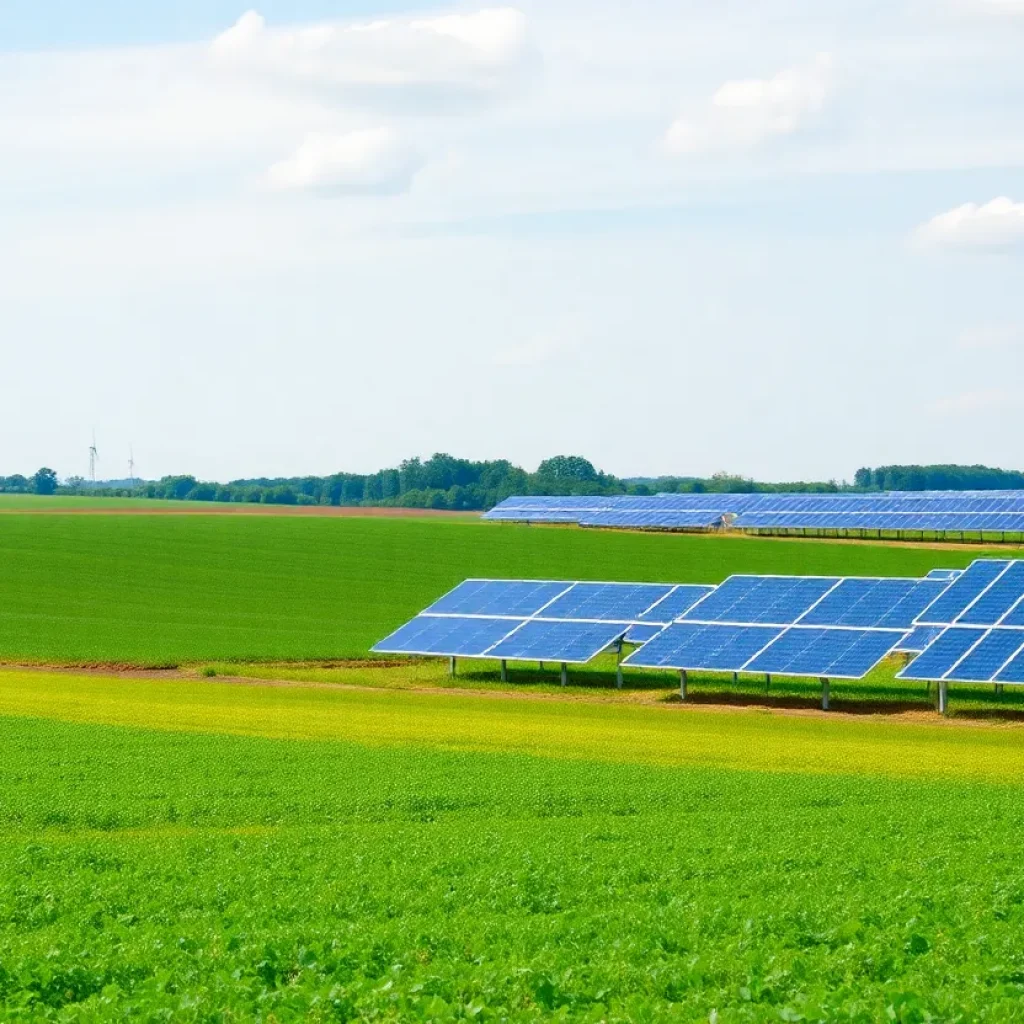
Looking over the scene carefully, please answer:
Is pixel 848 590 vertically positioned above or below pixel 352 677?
above

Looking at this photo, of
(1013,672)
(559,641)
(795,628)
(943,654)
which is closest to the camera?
(1013,672)

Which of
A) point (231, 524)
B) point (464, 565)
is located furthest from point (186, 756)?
point (231, 524)

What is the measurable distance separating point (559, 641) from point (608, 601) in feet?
12.8

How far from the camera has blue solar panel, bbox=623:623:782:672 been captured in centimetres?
4641

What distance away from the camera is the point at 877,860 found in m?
20.3

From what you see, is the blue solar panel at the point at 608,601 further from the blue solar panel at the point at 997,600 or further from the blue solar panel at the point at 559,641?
the blue solar panel at the point at 997,600

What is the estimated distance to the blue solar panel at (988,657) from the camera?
41.7 meters

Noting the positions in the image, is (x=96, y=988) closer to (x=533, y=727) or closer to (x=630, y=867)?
(x=630, y=867)

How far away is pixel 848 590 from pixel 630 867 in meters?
32.0

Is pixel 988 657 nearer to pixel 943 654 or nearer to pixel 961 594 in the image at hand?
pixel 943 654

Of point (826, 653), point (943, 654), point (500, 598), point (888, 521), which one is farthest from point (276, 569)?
point (888, 521)

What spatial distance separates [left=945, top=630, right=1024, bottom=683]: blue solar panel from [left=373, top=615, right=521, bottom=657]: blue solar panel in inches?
663

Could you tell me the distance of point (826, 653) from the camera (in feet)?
148

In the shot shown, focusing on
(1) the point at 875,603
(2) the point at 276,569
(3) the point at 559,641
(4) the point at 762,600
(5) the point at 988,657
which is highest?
(1) the point at 875,603
